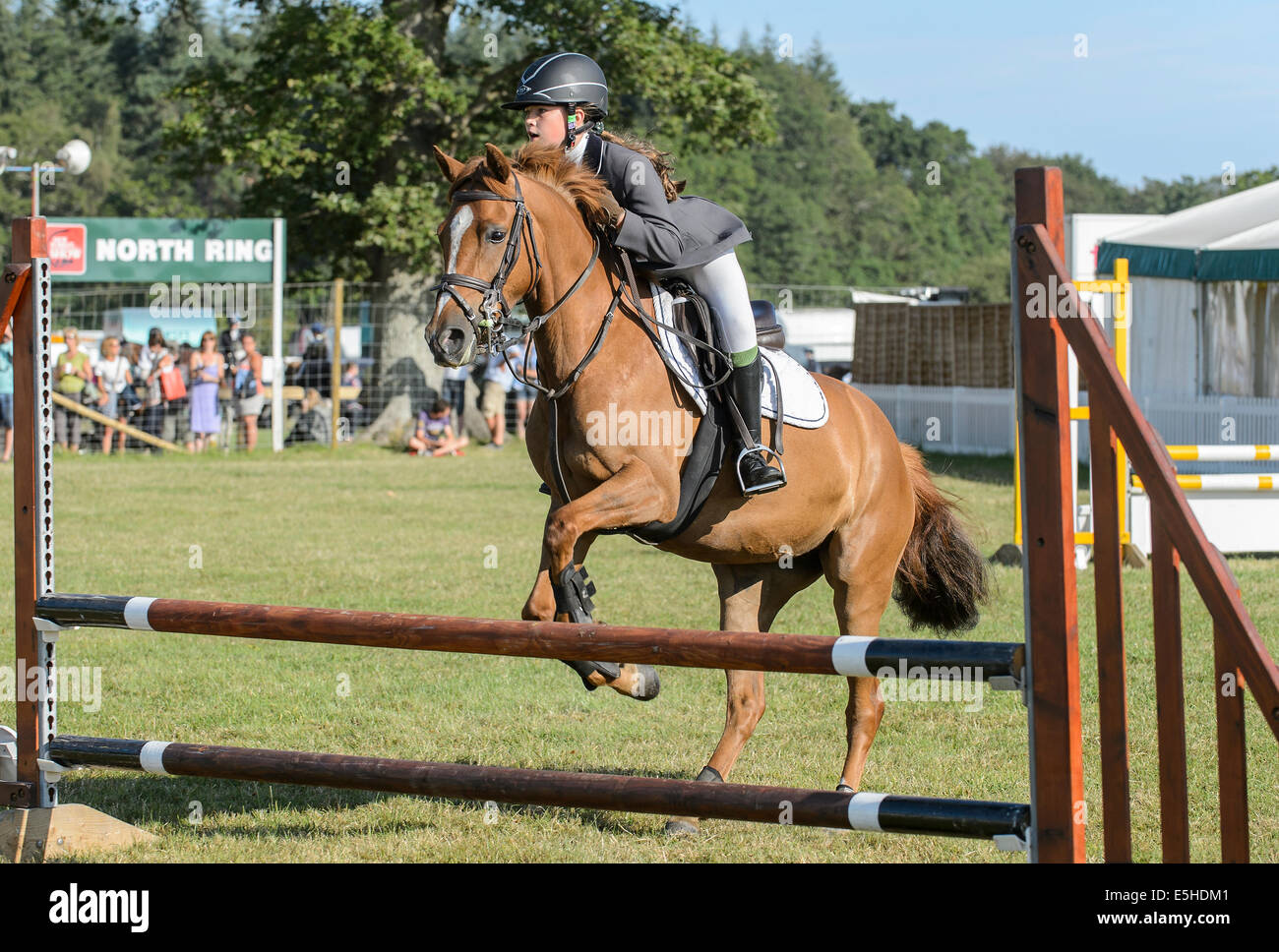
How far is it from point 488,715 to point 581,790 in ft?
9.33

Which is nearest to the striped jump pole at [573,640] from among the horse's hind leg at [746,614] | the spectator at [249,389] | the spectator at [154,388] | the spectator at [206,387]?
the horse's hind leg at [746,614]

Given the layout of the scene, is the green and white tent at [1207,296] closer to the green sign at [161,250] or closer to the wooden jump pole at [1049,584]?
the green sign at [161,250]

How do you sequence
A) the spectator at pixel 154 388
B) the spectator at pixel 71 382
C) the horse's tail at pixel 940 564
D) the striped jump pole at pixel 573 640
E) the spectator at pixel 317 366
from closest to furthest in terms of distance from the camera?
the striped jump pole at pixel 573 640, the horse's tail at pixel 940 564, the spectator at pixel 71 382, the spectator at pixel 154 388, the spectator at pixel 317 366

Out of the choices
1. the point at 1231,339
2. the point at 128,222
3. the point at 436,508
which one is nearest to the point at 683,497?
the point at 436,508

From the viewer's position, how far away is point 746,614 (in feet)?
A: 17.9

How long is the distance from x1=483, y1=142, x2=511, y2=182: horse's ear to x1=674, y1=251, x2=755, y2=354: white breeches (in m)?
0.82

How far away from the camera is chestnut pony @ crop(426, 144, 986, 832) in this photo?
14.1 ft

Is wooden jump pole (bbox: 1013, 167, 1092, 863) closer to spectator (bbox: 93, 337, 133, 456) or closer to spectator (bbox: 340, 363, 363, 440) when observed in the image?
spectator (bbox: 93, 337, 133, 456)

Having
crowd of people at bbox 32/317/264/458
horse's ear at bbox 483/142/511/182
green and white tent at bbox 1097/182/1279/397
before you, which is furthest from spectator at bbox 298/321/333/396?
horse's ear at bbox 483/142/511/182

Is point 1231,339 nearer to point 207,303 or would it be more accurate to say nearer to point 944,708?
point 944,708

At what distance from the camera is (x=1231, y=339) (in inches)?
661

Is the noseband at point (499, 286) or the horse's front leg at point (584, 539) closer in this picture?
the noseband at point (499, 286)

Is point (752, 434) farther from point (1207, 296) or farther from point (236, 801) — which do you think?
point (1207, 296)

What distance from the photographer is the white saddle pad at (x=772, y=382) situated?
15.9 ft
